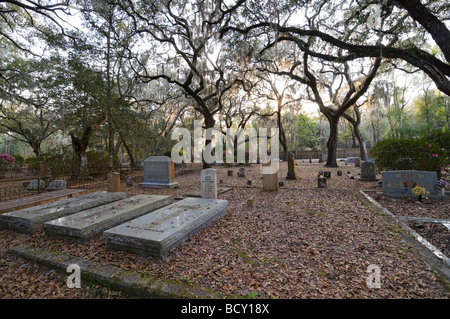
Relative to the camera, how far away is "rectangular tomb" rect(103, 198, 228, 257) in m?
Result: 3.38

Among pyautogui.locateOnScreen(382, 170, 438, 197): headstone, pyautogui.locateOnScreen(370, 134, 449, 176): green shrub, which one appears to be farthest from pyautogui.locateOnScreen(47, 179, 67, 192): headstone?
pyautogui.locateOnScreen(370, 134, 449, 176): green shrub

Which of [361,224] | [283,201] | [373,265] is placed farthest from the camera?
[283,201]

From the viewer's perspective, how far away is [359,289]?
2.48 m

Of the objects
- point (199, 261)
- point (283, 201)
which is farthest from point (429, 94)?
point (199, 261)

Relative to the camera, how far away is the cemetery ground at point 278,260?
8.41ft

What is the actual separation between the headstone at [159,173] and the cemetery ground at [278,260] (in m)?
5.84

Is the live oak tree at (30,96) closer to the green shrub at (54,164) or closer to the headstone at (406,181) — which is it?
the green shrub at (54,164)

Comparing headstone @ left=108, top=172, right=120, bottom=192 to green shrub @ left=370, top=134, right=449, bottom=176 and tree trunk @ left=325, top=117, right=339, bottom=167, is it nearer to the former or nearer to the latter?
green shrub @ left=370, top=134, right=449, bottom=176

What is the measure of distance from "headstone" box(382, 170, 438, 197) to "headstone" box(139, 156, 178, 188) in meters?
8.96

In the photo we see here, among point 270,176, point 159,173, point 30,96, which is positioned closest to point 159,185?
point 159,173

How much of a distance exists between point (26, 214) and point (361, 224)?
25.7ft
